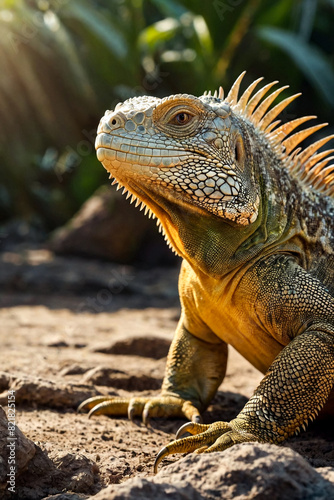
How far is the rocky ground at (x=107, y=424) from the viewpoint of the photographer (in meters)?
2.73

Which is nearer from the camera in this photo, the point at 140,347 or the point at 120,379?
the point at 120,379

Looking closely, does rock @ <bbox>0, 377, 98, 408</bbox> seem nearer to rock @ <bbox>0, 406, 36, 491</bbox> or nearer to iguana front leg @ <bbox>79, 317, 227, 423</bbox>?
iguana front leg @ <bbox>79, 317, 227, 423</bbox>

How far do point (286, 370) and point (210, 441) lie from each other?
2.08ft

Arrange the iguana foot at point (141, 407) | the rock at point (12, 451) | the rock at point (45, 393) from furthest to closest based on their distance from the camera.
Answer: the rock at point (45, 393)
the iguana foot at point (141, 407)
the rock at point (12, 451)

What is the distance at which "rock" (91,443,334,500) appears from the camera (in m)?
2.65

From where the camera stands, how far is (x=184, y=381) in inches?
200

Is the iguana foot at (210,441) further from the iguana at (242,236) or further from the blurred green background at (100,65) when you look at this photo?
the blurred green background at (100,65)

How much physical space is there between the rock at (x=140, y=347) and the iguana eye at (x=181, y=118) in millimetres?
3265

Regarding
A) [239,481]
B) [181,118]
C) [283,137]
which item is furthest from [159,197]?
[239,481]

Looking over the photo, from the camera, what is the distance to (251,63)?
15.8 m

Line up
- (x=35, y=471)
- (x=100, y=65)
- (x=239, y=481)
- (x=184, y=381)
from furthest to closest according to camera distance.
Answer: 1. (x=100, y=65)
2. (x=184, y=381)
3. (x=35, y=471)
4. (x=239, y=481)

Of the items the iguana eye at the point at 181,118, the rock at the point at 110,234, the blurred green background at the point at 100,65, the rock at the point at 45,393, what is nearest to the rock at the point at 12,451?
the rock at the point at 45,393

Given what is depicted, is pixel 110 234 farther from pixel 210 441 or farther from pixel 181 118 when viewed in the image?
pixel 210 441

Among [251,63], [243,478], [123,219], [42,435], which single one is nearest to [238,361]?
[42,435]
